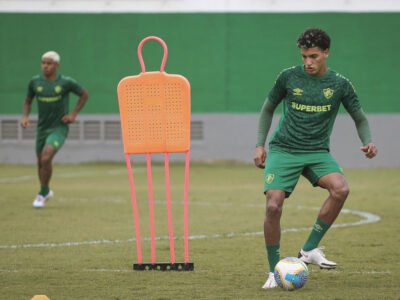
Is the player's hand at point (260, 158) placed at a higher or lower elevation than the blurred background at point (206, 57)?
higher

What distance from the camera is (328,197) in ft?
31.9

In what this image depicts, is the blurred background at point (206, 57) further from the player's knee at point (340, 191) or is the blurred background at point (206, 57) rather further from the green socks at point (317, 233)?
the player's knee at point (340, 191)

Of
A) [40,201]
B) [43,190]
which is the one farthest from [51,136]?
[40,201]

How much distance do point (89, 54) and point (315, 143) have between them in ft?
63.0

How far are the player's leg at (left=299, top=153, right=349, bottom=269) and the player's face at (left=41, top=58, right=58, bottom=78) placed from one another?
8.47 meters

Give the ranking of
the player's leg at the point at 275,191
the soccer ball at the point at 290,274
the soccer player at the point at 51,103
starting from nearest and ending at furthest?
the soccer ball at the point at 290,274 < the player's leg at the point at 275,191 < the soccer player at the point at 51,103

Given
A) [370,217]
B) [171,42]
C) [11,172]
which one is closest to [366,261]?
[370,217]

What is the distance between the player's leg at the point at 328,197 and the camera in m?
9.57

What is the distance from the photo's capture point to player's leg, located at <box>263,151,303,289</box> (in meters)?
9.24

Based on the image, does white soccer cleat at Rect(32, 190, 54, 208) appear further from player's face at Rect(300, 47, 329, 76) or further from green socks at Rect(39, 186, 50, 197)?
player's face at Rect(300, 47, 329, 76)

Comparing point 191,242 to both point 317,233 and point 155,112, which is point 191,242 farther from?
point 317,233

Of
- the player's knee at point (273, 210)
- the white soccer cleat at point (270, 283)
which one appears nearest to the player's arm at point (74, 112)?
the player's knee at point (273, 210)

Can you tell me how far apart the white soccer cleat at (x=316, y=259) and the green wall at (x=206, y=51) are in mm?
18000

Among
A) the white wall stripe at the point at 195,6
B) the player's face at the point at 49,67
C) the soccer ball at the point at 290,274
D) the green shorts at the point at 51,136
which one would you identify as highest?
the player's face at the point at 49,67
